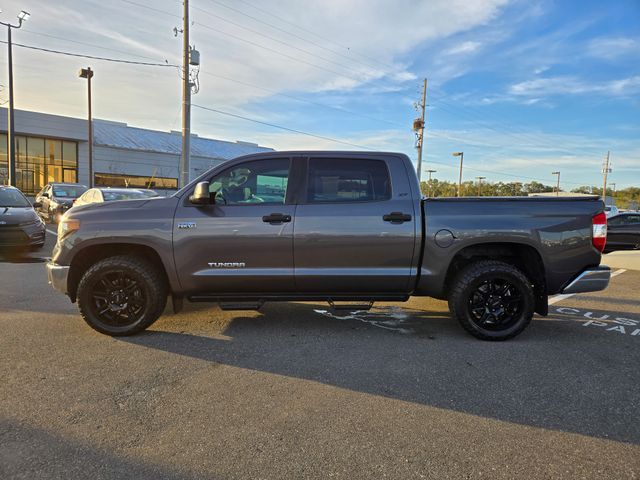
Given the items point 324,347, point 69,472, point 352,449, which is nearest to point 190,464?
point 69,472

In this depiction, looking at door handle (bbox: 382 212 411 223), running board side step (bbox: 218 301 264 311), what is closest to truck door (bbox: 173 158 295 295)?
running board side step (bbox: 218 301 264 311)

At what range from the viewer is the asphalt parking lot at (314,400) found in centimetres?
249

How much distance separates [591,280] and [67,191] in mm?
20181

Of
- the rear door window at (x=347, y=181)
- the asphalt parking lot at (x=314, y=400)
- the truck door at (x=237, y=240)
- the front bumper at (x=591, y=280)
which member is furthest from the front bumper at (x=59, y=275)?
the front bumper at (x=591, y=280)

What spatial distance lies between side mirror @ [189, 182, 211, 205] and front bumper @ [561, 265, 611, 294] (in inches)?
151

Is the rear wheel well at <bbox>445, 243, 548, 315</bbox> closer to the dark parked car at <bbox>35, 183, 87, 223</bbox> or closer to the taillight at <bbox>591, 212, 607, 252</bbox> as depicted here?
the taillight at <bbox>591, 212, 607, 252</bbox>

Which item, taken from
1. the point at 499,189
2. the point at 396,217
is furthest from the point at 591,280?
the point at 499,189

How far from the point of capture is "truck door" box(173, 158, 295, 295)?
4457 mm

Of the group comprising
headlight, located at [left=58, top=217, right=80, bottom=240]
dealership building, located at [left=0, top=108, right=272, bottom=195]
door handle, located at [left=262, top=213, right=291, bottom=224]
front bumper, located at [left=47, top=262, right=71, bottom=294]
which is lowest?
front bumper, located at [left=47, top=262, right=71, bottom=294]

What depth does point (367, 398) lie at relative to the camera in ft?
10.7

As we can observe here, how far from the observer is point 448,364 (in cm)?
395

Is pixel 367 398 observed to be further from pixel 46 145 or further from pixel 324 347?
pixel 46 145

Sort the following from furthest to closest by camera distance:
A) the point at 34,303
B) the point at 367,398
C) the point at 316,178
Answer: the point at 34,303 < the point at 316,178 < the point at 367,398

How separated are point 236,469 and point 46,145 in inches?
1416
